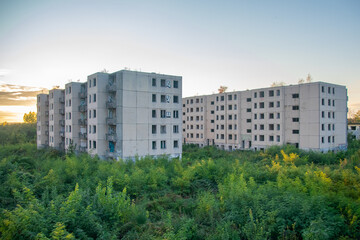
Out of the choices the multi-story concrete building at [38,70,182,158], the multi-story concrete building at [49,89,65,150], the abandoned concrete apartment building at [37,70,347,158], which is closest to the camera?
the multi-story concrete building at [38,70,182,158]

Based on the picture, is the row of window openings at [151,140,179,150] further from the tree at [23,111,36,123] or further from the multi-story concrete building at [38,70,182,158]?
the tree at [23,111,36,123]

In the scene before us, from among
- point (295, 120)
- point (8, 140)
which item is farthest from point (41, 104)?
point (295, 120)

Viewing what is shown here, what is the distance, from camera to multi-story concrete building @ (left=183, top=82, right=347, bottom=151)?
4212 cm

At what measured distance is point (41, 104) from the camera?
56094 millimetres

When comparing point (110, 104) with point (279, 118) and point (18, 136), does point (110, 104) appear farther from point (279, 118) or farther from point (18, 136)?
point (18, 136)

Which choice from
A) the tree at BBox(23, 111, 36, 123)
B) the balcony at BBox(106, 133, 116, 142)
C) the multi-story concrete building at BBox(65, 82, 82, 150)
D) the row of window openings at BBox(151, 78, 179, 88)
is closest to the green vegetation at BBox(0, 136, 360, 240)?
the balcony at BBox(106, 133, 116, 142)

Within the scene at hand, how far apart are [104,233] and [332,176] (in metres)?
15.8

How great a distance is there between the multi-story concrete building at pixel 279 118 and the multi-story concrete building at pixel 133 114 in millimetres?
20061

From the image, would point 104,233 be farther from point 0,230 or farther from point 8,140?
point 8,140

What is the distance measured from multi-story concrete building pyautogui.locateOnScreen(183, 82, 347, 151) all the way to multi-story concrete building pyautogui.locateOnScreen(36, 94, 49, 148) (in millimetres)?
35876

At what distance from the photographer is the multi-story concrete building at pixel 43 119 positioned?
180 ft

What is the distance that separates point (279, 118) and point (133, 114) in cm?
2782

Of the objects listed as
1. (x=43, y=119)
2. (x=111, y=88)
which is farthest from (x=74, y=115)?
(x=43, y=119)

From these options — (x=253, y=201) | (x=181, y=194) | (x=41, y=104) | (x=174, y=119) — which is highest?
(x=41, y=104)
